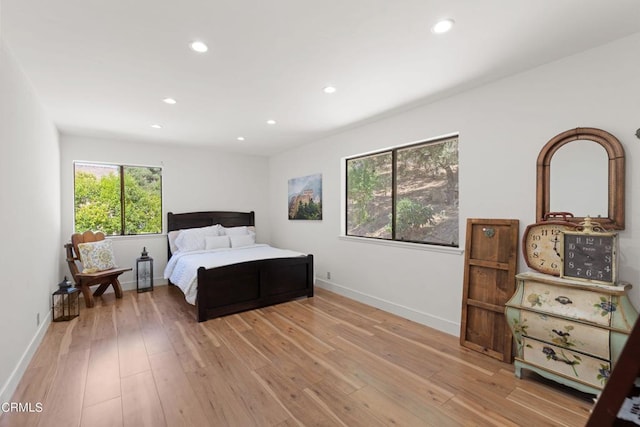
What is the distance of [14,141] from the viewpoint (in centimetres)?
228

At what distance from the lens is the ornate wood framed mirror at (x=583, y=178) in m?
2.04

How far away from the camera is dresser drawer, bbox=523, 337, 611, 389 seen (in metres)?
1.90

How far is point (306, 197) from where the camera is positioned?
5121mm

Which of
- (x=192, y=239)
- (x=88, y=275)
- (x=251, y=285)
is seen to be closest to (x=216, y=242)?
(x=192, y=239)

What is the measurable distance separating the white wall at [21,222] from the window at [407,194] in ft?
11.7

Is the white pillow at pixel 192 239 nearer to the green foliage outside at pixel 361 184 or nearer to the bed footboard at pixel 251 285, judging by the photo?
the bed footboard at pixel 251 285

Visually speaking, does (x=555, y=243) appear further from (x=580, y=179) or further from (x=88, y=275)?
(x=88, y=275)

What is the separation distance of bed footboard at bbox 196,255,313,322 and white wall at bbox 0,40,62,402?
4.79 feet

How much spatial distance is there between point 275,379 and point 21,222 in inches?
97.8

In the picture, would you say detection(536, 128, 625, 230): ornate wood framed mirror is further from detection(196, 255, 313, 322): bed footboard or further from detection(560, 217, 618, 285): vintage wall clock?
detection(196, 255, 313, 322): bed footboard

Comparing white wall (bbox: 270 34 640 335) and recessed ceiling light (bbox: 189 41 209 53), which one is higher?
recessed ceiling light (bbox: 189 41 209 53)

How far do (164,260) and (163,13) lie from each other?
434cm

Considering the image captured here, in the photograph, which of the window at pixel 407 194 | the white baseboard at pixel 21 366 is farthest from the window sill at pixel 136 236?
the window at pixel 407 194

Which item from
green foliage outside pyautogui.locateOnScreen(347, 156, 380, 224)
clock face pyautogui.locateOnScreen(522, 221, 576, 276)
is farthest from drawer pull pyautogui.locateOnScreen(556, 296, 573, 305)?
green foliage outside pyautogui.locateOnScreen(347, 156, 380, 224)
